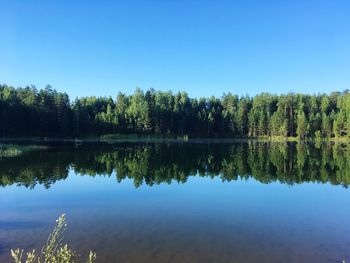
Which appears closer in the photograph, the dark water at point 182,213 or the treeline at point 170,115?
the dark water at point 182,213

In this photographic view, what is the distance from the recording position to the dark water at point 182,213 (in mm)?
11477

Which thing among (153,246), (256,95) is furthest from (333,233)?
(256,95)

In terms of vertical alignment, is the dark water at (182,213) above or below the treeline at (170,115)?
below

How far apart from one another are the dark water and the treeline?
83185 millimetres

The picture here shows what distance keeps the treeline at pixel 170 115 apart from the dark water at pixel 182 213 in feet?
273

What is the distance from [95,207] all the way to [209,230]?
7014 millimetres

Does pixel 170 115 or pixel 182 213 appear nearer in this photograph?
pixel 182 213

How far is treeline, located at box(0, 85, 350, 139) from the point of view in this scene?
109 metres

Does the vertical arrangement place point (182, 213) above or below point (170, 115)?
below

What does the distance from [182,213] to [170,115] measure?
123056 mm

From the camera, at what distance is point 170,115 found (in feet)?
457

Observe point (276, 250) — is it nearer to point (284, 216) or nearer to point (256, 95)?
point (284, 216)

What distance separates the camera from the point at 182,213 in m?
16.8

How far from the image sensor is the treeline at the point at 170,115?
10894 centimetres
